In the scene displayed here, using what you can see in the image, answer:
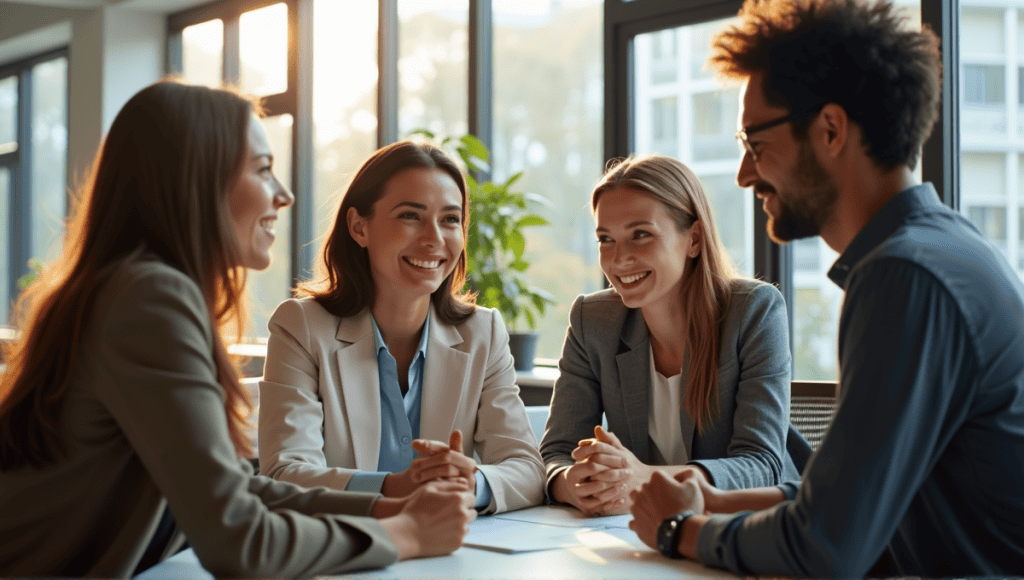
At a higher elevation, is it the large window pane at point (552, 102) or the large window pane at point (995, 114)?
the large window pane at point (552, 102)

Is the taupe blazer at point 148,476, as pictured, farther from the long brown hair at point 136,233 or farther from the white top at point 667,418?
the white top at point 667,418

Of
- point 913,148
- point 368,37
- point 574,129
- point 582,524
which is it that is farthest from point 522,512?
point 574,129

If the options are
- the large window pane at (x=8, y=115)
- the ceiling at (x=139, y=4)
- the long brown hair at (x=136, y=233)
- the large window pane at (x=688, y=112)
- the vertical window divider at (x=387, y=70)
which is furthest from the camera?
the large window pane at (x=8, y=115)

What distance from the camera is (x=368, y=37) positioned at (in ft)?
17.2

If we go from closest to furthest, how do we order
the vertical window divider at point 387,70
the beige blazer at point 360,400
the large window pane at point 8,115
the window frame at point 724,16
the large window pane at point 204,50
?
the beige blazer at point 360,400, the window frame at point 724,16, the vertical window divider at point 387,70, the large window pane at point 204,50, the large window pane at point 8,115

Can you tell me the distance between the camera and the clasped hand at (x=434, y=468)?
158 cm

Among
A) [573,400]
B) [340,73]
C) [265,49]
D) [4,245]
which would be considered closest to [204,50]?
[265,49]

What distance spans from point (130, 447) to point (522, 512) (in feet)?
2.67

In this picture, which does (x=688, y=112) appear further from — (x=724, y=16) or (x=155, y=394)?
(x=155, y=394)

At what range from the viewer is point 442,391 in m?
2.01

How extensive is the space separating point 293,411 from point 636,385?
79 cm

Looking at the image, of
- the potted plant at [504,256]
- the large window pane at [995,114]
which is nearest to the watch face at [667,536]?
the large window pane at [995,114]

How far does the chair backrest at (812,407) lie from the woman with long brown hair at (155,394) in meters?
1.06

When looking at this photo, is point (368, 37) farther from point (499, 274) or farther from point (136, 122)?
point (136, 122)
